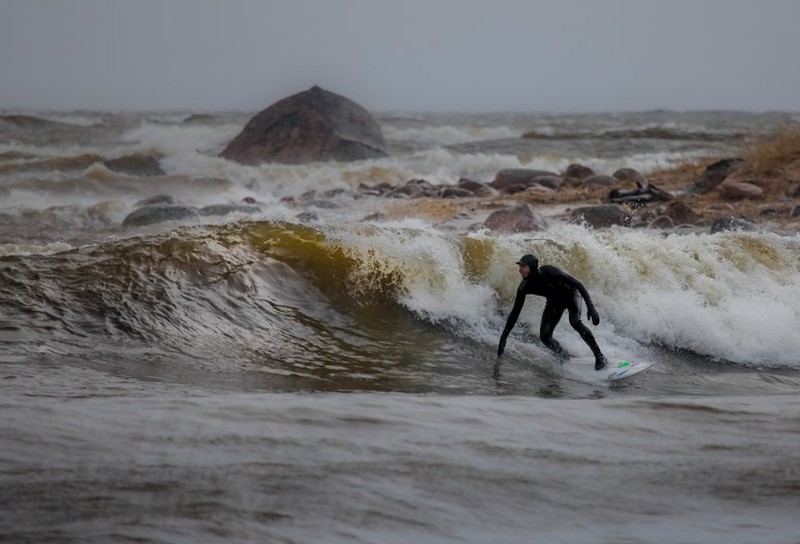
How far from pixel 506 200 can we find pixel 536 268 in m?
11.2

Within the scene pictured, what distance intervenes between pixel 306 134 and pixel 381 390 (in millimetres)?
20898

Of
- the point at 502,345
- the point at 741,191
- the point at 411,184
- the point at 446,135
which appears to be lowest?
the point at 502,345

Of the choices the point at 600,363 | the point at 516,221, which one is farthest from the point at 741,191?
the point at 600,363

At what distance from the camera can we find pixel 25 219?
19.8 m

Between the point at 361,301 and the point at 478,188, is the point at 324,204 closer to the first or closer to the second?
the point at 478,188

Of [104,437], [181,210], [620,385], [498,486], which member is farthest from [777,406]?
[181,210]

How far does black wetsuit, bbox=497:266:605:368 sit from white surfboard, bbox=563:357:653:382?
195 mm

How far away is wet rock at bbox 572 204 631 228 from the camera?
18047mm

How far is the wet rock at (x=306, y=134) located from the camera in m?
29.1

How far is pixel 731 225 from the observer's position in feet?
53.5

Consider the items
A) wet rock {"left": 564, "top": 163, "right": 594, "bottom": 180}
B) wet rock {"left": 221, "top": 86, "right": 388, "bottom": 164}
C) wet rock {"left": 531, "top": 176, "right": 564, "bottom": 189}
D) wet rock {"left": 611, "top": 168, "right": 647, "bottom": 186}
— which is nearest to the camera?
wet rock {"left": 531, "top": 176, "right": 564, "bottom": 189}

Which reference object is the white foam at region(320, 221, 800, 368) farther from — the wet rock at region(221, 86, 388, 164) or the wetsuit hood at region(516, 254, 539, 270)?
the wet rock at region(221, 86, 388, 164)

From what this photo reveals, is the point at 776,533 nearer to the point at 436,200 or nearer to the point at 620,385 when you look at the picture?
the point at 620,385

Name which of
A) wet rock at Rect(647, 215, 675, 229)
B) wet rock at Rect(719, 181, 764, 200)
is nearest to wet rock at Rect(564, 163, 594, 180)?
wet rock at Rect(719, 181, 764, 200)
